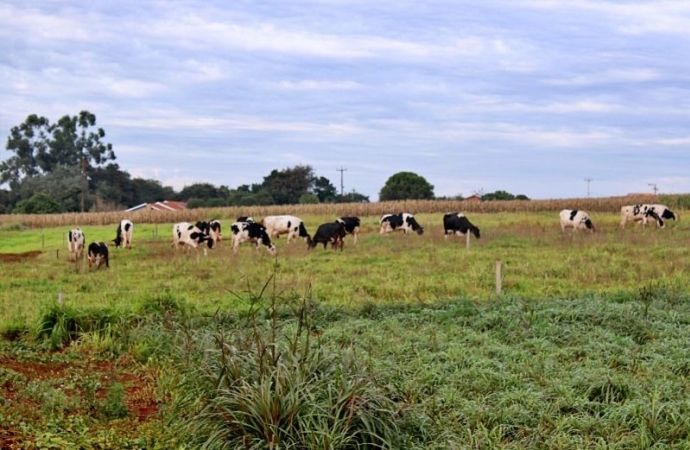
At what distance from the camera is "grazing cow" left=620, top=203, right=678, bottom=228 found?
33281 millimetres

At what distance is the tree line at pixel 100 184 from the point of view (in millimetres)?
73125

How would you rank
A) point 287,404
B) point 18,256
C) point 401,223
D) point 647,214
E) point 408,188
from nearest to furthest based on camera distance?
point 287,404 → point 18,256 → point 401,223 → point 647,214 → point 408,188

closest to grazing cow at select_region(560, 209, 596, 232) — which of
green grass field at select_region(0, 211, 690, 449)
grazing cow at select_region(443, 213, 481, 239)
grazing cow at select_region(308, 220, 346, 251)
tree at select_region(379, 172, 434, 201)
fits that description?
grazing cow at select_region(443, 213, 481, 239)

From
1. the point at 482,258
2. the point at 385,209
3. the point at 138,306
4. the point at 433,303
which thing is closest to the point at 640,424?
the point at 433,303

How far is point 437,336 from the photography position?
9.36 meters

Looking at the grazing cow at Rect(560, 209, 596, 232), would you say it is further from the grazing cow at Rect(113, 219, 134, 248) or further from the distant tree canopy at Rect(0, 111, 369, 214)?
the distant tree canopy at Rect(0, 111, 369, 214)

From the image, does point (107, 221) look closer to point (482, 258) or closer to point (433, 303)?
point (482, 258)

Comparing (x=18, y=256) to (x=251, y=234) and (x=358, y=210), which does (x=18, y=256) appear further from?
(x=358, y=210)

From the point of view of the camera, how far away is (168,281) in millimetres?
16750

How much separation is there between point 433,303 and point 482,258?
840 cm

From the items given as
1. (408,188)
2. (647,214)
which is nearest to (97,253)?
(647,214)

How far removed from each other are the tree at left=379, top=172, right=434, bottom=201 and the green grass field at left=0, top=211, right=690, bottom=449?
166 ft

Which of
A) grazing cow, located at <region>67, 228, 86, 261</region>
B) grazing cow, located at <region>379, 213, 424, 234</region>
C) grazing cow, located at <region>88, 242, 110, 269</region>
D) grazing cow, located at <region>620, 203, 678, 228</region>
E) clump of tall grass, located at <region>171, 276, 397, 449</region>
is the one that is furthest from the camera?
grazing cow, located at <region>620, 203, 678, 228</region>

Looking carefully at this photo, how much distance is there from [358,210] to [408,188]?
880 inches
